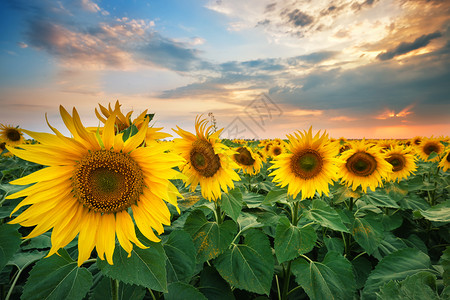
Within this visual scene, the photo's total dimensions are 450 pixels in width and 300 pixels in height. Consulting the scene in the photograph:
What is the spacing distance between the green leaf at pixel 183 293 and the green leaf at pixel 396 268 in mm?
1447

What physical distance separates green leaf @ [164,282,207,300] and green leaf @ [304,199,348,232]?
4.79 feet

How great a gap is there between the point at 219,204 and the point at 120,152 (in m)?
1.37

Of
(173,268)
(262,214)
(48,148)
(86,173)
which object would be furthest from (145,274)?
(262,214)

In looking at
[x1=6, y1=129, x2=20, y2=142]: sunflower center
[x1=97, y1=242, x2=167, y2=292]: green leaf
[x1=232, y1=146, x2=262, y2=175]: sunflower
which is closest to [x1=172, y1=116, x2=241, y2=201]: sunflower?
[x1=97, y1=242, x2=167, y2=292]: green leaf

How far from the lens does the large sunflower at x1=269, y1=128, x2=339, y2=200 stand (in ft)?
11.3

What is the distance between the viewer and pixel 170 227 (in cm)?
256

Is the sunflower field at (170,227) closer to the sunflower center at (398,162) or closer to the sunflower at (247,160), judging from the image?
the sunflower center at (398,162)

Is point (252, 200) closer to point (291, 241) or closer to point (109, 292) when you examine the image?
point (291, 241)

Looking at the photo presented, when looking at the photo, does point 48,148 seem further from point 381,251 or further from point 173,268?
point 381,251

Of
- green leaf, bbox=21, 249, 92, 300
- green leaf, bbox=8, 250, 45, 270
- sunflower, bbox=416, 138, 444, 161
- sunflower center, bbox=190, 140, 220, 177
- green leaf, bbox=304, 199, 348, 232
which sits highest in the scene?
sunflower, bbox=416, 138, 444, 161

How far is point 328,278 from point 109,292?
6.74ft

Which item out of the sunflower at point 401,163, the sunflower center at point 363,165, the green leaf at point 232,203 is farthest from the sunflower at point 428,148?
the green leaf at point 232,203

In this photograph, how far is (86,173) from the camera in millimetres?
1551

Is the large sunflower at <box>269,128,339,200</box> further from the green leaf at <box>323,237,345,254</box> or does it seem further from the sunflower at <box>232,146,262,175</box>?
the sunflower at <box>232,146,262,175</box>
